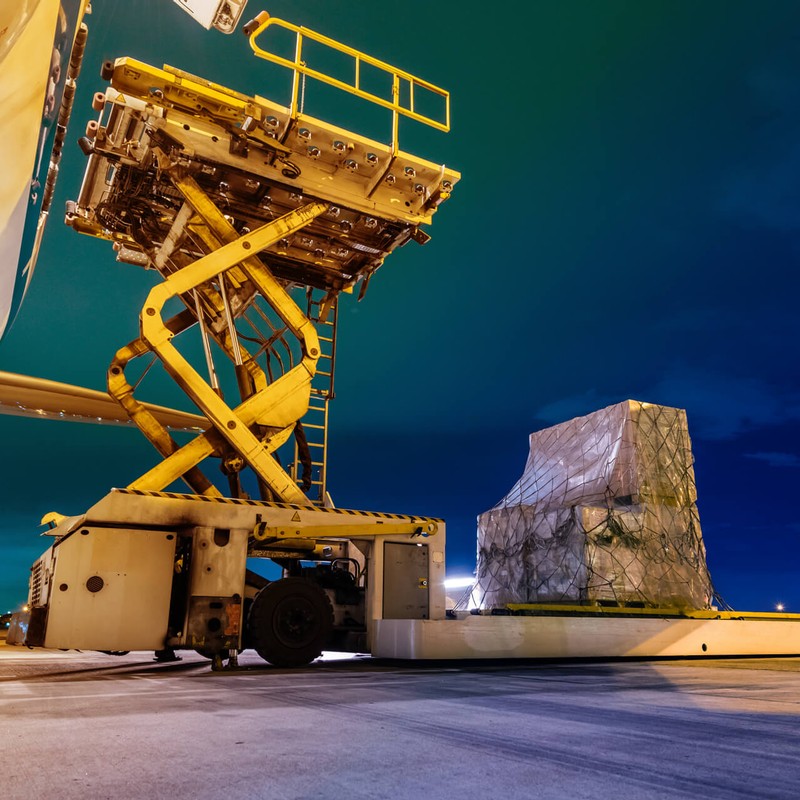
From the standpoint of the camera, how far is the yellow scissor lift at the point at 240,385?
6.15 meters

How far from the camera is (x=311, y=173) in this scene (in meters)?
8.04

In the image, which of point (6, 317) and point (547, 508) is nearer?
point (6, 317)

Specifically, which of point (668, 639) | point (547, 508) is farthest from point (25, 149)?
point (547, 508)

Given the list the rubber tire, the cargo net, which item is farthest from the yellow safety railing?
the cargo net

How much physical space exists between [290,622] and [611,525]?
279 inches

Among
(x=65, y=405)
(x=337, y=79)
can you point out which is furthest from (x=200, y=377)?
(x=65, y=405)

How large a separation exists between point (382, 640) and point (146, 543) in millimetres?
2617

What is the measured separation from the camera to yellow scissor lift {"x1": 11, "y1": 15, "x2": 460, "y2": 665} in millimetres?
6152

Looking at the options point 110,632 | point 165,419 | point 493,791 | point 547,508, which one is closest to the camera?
point 493,791

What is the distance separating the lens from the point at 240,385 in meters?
8.69

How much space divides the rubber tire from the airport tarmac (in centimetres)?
116

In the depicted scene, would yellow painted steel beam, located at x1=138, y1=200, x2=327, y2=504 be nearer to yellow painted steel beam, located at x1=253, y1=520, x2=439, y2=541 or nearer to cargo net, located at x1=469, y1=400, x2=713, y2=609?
yellow painted steel beam, located at x1=253, y1=520, x2=439, y2=541

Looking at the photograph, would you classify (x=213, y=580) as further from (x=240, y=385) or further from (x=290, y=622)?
(x=240, y=385)

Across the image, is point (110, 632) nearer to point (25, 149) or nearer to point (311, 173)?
point (25, 149)
